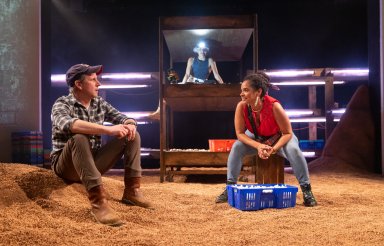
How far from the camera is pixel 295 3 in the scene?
10750 millimetres

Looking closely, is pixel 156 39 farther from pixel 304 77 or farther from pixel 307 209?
pixel 307 209

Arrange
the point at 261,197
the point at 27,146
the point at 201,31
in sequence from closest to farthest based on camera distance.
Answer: the point at 261,197 < the point at 201,31 < the point at 27,146

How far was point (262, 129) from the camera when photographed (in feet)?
13.7

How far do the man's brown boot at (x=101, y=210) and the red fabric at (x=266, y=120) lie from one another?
175 centimetres

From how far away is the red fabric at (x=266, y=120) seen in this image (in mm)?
4090

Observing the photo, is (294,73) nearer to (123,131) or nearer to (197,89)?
(197,89)

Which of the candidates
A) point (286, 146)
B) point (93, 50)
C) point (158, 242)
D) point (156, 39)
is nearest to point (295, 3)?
point (156, 39)

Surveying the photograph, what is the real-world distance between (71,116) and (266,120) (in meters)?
1.82

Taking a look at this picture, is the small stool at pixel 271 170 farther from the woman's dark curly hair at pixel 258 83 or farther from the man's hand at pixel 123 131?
the man's hand at pixel 123 131

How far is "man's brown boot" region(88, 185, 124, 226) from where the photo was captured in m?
2.91

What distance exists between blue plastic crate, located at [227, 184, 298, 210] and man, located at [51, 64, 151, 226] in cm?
75

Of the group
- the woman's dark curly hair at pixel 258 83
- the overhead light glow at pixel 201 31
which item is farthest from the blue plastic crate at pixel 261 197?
the overhead light glow at pixel 201 31

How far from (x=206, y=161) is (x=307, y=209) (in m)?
2.64

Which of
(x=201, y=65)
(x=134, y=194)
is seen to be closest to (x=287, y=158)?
(x=134, y=194)
